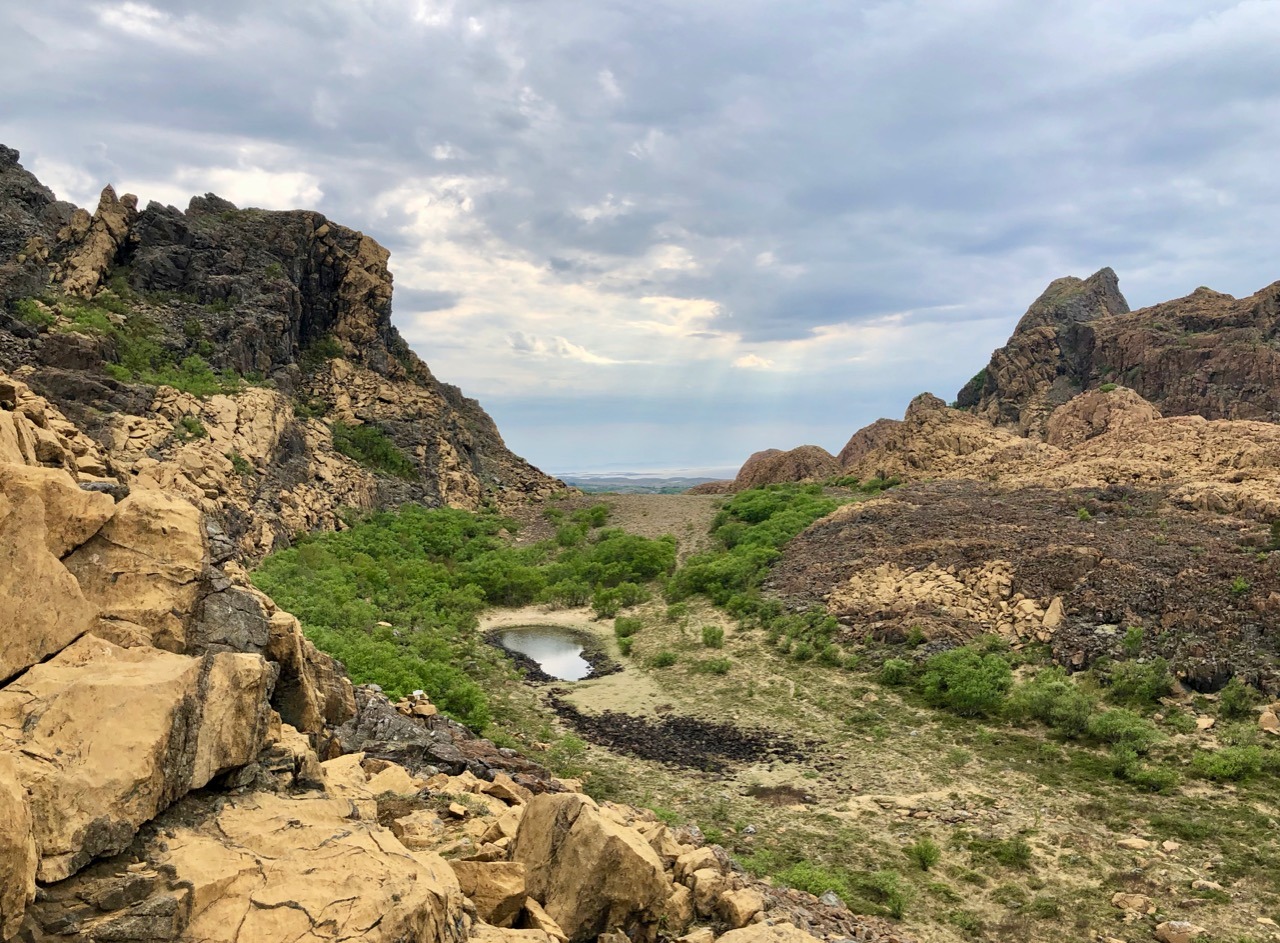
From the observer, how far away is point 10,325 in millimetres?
27953

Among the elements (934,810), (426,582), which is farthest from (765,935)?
(426,582)

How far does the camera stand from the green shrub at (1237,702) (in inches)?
623

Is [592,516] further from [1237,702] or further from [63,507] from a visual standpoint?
[63,507]

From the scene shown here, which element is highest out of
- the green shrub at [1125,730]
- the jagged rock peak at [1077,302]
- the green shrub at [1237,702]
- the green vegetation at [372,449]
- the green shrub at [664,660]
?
the jagged rock peak at [1077,302]

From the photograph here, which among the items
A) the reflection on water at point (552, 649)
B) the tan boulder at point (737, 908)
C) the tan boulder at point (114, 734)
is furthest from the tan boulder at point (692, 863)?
the reflection on water at point (552, 649)

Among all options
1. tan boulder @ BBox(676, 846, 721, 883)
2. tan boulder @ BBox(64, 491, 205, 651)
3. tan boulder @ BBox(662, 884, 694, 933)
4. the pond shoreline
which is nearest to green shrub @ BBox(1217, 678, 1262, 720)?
tan boulder @ BBox(676, 846, 721, 883)

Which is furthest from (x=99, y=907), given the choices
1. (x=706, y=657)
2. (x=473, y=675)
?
(x=706, y=657)

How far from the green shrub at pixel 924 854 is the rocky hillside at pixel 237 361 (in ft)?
57.2

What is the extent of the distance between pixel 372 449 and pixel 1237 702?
40918 millimetres

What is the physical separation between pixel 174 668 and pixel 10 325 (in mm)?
31717

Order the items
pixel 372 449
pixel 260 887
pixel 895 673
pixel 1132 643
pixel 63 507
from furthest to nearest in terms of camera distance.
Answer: pixel 372 449 → pixel 895 673 → pixel 1132 643 → pixel 63 507 → pixel 260 887

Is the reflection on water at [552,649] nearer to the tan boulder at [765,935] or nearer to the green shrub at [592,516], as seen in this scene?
the green shrub at [592,516]

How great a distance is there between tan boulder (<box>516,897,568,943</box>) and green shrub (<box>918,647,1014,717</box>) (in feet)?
48.8

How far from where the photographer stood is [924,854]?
11.5 m
